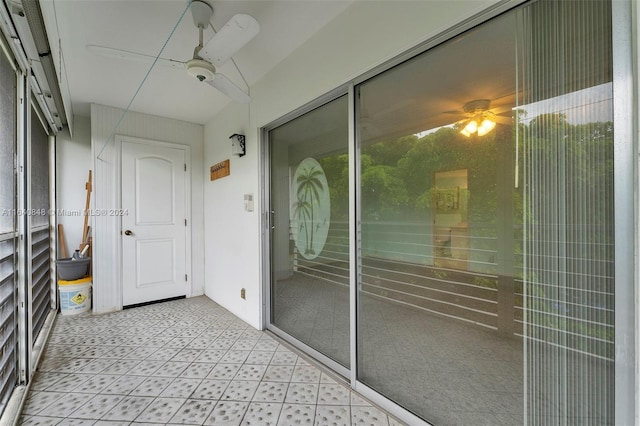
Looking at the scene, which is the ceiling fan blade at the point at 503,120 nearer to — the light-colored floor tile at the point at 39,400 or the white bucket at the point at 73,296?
the light-colored floor tile at the point at 39,400

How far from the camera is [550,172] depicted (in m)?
1.09

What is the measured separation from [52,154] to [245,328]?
345 cm

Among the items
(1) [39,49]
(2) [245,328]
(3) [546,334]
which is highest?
(1) [39,49]

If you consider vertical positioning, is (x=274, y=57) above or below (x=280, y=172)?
above

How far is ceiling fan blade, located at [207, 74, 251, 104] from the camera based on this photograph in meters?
1.96

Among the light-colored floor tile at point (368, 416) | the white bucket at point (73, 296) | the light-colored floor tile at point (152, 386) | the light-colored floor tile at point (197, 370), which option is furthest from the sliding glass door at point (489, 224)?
the white bucket at point (73, 296)

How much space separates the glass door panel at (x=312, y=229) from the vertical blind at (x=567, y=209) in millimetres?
1116

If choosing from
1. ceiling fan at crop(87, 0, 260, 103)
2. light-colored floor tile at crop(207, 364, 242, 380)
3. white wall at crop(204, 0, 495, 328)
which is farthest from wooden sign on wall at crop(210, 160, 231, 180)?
light-colored floor tile at crop(207, 364, 242, 380)

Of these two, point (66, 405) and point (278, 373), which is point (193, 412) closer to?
point (278, 373)

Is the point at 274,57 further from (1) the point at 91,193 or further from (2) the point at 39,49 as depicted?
(1) the point at 91,193

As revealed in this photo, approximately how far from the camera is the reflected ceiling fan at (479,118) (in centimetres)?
123

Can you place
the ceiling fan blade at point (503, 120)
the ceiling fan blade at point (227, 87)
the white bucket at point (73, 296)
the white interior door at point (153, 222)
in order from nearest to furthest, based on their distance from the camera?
the ceiling fan blade at point (503, 120) → the ceiling fan blade at point (227, 87) → the white bucket at point (73, 296) → the white interior door at point (153, 222)

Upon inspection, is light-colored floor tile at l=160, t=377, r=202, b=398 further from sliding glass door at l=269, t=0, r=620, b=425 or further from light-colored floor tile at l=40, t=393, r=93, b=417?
sliding glass door at l=269, t=0, r=620, b=425

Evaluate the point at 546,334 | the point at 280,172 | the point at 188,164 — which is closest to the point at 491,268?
the point at 546,334
